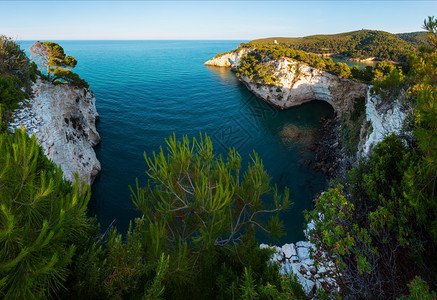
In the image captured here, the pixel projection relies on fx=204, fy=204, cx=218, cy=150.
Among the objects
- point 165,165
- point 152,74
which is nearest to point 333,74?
point 165,165

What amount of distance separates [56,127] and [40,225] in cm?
1558

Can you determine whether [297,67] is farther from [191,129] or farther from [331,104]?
[191,129]

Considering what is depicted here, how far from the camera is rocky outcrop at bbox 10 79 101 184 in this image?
1326cm

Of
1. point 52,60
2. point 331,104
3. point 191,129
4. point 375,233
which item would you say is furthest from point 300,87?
point 375,233

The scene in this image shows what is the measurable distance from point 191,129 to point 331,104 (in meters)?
29.2

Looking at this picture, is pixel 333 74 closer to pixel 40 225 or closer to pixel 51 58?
pixel 51 58

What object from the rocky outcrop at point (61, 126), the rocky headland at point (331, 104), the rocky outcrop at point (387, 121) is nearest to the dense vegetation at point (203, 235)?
the rocky outcrop at point (387, 121)

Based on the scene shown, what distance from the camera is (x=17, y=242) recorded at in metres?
3.39

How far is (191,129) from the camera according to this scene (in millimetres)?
34344

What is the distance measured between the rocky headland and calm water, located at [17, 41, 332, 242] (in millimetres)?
2091

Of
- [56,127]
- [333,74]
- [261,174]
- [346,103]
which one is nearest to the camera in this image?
[261,174]

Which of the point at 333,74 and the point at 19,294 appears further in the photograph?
the point at 333,74

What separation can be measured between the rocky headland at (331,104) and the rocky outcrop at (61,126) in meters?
14.7

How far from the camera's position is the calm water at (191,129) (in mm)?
20797
